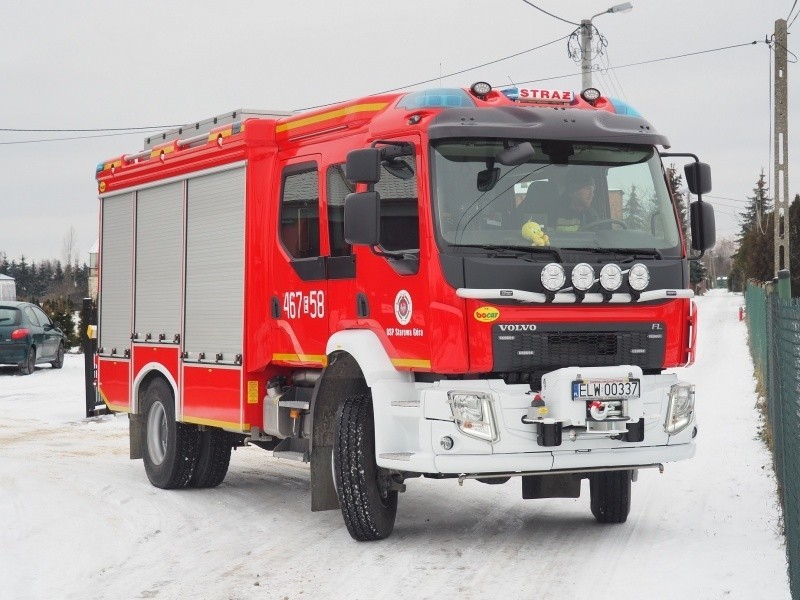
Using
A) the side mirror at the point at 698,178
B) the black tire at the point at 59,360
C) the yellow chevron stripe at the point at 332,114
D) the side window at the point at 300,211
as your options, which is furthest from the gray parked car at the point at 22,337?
the side mirror at the point at 698,178

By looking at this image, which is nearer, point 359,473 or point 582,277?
point 582,277

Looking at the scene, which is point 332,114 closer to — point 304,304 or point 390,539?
point 304,304

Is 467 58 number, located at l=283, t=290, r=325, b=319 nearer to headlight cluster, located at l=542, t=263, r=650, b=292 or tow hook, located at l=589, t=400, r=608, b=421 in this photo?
headlight cluster, located at l=542, t=263, r=650, b=292

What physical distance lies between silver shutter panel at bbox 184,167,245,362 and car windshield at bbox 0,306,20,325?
622 inches

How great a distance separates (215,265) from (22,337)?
16.3 m

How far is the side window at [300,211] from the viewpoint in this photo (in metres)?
9.16

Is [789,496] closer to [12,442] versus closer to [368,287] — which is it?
[368,287]

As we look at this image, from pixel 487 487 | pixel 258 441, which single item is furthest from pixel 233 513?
pixel 487 487

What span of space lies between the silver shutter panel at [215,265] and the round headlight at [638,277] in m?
3.41

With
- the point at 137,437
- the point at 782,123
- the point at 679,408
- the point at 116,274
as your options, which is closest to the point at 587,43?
the point at 782,123

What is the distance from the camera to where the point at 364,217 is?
25.8 ft

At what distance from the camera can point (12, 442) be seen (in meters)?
15.5

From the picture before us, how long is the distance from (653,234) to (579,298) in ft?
2.85

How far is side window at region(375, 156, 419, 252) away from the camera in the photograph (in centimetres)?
806
